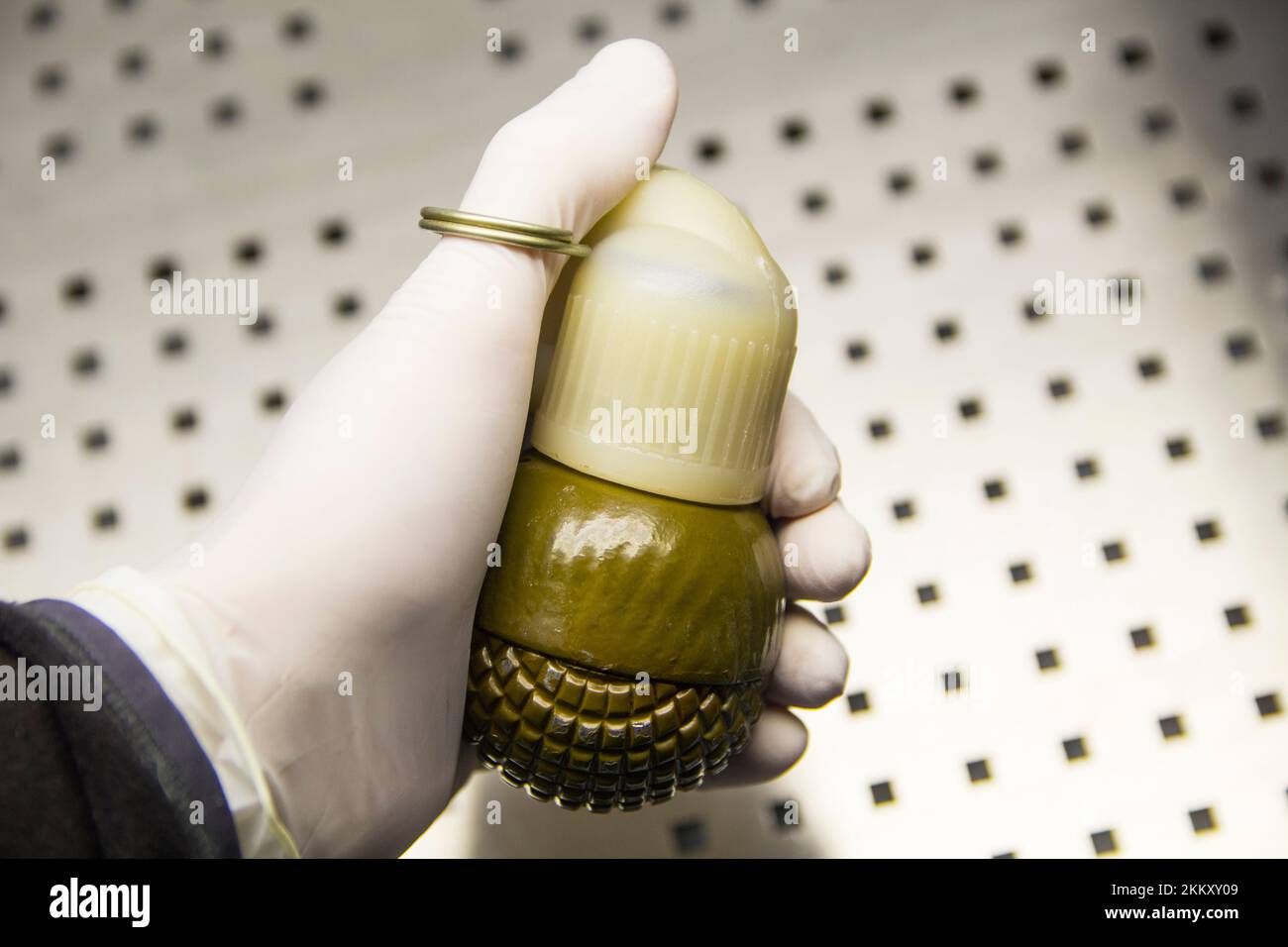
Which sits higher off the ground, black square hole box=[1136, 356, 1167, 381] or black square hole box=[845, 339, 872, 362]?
black square hole box=[845, 339, 872, 362]

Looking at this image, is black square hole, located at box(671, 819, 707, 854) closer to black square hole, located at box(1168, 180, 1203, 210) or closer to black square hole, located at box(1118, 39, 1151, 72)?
black square hole, located at box(1168, 180, 1203, 210)

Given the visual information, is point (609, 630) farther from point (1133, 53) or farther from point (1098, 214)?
point (1133, 53)

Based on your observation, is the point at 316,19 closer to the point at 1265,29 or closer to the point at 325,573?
the point at 325,573

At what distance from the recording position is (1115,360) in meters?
1.01

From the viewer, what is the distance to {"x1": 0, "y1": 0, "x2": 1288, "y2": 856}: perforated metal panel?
3.08 ft

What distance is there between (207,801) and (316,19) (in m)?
0.89

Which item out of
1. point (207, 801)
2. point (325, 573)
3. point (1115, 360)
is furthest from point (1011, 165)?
point (207, 801)

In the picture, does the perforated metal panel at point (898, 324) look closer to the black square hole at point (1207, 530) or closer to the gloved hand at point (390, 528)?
the black square hole at point (1207, 530)

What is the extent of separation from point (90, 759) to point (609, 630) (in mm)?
279

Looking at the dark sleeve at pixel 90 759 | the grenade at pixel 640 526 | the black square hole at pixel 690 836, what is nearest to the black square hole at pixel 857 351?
the grenade at pixel 640 526

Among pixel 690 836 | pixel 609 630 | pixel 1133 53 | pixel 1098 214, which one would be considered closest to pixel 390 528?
pixel 609 630

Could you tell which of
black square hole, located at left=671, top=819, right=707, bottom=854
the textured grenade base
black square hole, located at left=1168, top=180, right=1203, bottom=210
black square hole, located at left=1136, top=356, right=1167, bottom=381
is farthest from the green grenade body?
black square hole, located at left=1168, top=180, right=1203, bottom=210

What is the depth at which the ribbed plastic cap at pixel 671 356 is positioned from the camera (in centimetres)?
61
